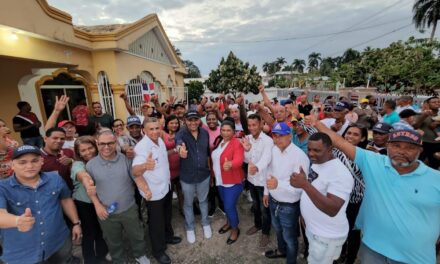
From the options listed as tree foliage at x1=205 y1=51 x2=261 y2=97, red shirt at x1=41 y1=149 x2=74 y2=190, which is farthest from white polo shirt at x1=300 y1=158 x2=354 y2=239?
tree foliage at x1=205 y1=51 x2=261 y2=97

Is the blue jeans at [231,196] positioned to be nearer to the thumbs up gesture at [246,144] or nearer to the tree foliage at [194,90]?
the thumbs up gesture at [246,144]

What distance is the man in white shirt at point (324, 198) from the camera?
67.4 inches

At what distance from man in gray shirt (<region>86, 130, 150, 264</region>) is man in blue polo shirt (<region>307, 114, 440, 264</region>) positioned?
236 centimetres

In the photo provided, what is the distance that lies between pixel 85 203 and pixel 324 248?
2.66 metres

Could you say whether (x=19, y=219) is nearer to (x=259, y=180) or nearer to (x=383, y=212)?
(x=259, y=180)

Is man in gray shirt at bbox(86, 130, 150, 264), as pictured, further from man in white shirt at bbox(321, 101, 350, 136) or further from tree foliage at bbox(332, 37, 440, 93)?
tree foliage at bbox(332, 37, 440, 93)

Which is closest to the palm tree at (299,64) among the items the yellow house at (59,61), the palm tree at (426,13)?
the palm tree at (426,13)

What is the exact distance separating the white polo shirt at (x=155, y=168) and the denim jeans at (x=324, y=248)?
71.1 inches

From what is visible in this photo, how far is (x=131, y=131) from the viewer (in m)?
3.48

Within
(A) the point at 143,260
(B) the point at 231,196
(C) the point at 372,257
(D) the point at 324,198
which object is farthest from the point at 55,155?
(C) the point at 372,257

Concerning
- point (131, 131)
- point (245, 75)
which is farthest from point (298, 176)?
point (245, 75)

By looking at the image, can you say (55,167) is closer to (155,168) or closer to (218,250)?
(155,168)

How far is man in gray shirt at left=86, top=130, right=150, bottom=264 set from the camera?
2347 mm

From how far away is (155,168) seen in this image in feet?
8.87
